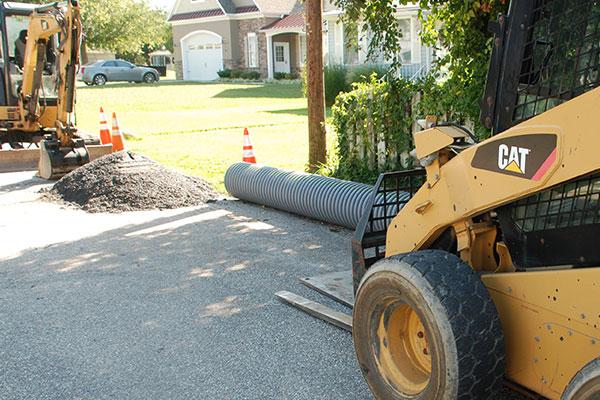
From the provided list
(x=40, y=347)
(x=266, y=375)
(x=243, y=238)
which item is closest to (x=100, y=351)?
(x=40, y=347)

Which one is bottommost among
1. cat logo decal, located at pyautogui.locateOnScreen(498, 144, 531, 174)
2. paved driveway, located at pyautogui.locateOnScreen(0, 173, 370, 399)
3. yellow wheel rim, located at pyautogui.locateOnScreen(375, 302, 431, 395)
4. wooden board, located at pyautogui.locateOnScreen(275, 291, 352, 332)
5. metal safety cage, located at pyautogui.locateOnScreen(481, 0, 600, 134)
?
paved driveway, located at pyautogui.locateOnScreen(0, 173, 370, 399)

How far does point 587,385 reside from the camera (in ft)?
8.50

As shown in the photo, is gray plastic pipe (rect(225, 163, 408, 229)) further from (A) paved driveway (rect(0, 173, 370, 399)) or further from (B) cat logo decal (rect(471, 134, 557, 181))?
(B) cat logo decal (rect(471, 134, 557, 181))

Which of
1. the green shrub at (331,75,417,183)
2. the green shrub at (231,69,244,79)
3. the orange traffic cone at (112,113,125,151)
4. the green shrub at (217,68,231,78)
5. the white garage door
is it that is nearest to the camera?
the green shrub at (331,75,417,183)

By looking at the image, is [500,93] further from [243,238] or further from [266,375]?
[243,238]

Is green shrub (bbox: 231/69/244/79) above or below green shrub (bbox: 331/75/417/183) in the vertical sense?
below

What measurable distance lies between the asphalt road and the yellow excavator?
11.2ft

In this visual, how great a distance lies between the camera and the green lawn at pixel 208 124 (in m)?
13.6

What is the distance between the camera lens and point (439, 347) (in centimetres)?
323

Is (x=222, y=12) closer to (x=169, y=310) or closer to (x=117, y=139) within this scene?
(x=117, y=139)

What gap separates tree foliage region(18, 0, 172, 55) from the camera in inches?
2229

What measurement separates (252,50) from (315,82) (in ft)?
128

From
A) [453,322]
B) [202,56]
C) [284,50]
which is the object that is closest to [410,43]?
[284,50]

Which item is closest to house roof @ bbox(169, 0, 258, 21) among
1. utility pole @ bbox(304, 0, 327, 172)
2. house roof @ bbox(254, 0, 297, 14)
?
house roof @ bbox(254, 0, 297, 14)
